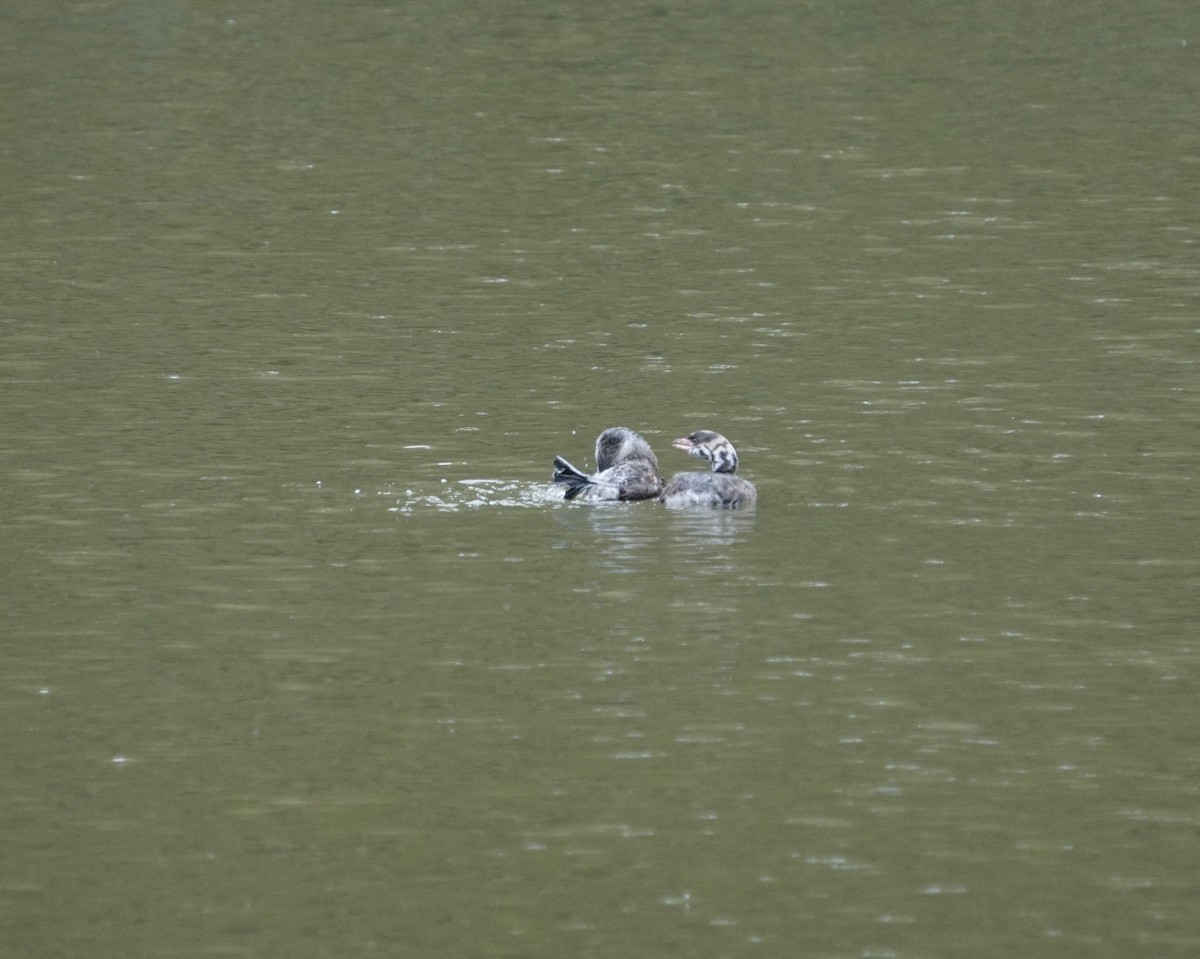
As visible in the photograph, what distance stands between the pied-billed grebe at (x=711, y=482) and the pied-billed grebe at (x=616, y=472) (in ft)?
0.53

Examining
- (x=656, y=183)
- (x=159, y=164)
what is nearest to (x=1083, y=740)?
(x=656, y=183)

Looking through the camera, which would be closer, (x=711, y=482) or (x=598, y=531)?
(x=598, y=531)

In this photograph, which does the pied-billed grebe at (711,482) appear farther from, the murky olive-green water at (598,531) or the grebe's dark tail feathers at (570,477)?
the grebe's dark tail feathers at (570,477)

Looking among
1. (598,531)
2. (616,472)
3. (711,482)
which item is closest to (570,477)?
(616,472)

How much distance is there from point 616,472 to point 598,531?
0.98 metres

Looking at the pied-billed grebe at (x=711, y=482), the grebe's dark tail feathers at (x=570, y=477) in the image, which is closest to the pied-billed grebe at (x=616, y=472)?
the grebe's dark tail feathers at (x=570, y=477)

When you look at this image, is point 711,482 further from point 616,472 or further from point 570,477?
point 570,477

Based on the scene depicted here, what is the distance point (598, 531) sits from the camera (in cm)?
1667

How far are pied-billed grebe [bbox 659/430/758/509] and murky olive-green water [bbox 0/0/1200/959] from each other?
14cm

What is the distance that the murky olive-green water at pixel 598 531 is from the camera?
35.7 ft

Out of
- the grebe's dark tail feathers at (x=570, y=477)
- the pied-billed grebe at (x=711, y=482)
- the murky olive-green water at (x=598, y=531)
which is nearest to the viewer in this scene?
the murky olive-green water at (x=598, y=531)

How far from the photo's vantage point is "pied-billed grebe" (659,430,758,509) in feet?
55.5

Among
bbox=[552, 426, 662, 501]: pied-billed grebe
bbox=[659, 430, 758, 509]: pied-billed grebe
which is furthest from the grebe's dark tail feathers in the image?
bbox=[659, 430, 758, 509]: pied-billed grebe

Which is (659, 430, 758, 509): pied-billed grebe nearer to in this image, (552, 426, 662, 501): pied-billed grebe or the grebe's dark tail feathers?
(552, 426, 662, 501): pied-billed grebe
